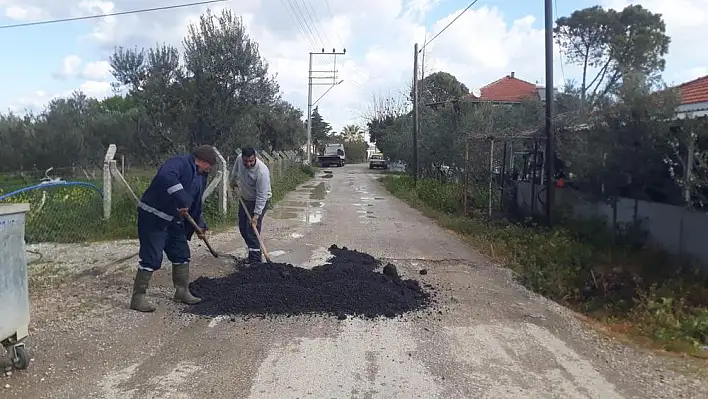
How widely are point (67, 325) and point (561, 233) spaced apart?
27.5 ft

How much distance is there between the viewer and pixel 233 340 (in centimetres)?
559

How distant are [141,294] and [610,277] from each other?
573cm

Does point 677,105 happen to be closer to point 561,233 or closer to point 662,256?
point 662,256

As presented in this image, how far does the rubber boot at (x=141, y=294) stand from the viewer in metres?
6.39

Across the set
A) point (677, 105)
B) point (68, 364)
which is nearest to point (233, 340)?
point (68, 364)

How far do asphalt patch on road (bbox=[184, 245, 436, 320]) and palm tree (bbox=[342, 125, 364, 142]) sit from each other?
9492cm

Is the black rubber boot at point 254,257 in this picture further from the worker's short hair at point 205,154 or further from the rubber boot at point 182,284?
the worker's short hair at point 205,154

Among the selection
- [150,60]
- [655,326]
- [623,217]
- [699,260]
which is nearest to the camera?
[655,326]

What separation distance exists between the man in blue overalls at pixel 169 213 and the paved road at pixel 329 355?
1.06ft

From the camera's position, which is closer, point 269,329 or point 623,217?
point 269,329

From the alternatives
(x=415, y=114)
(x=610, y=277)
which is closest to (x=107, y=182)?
(x=610, y=277)

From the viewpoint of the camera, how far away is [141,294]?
21.1ft

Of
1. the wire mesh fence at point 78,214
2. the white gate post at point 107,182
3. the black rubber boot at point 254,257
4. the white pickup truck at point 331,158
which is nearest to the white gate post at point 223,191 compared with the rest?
the wire mesh fence at point 78,214

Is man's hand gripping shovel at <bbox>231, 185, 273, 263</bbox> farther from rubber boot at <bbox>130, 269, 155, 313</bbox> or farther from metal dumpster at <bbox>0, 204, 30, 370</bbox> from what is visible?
metal dumpster at <bbox>0, 204, 30, 370</bbox>
